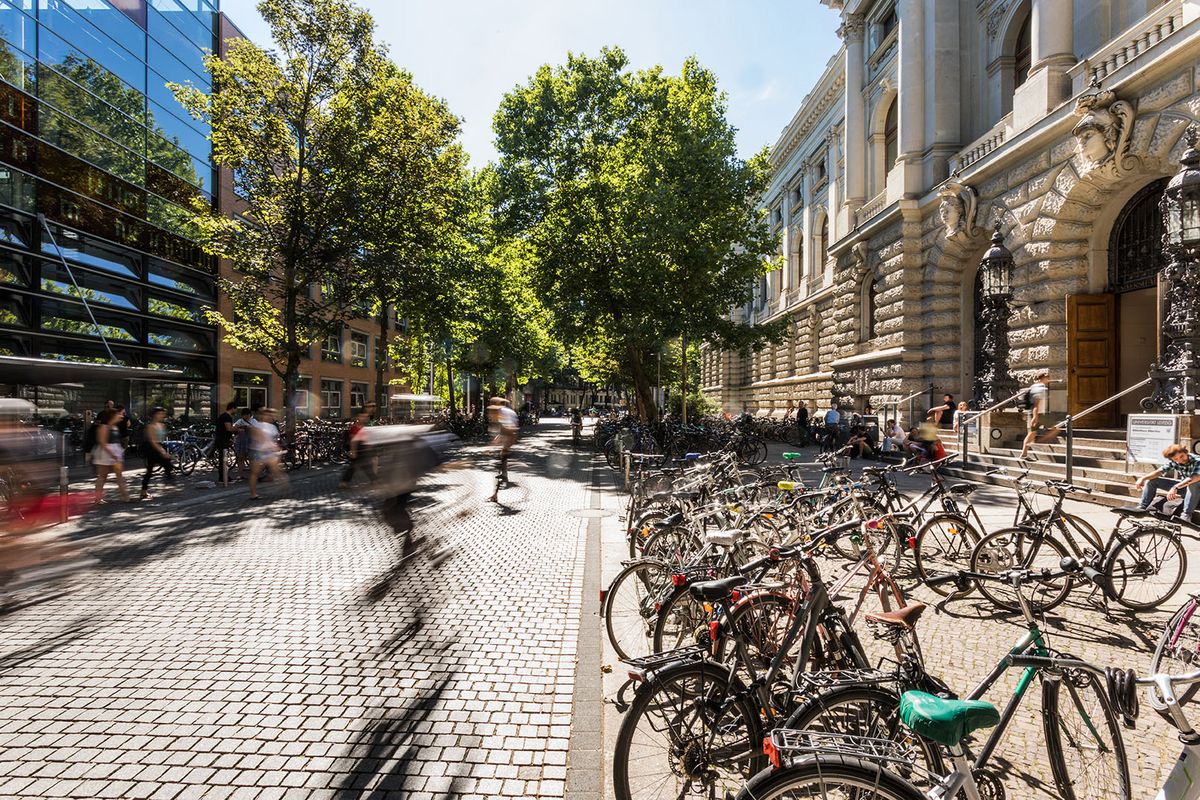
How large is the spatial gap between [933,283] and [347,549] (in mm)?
17693

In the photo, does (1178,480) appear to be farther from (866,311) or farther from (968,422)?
(866,311)

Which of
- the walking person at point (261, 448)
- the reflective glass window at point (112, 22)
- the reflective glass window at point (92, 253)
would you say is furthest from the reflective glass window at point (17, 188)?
the walking person at point (261, 448)

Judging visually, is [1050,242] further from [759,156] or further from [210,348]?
[210,348]

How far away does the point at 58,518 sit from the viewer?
6.88m

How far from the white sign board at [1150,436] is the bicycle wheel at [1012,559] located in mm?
5615

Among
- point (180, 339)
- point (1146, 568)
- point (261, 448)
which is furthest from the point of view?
point (180, 339)

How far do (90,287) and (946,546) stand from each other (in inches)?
1028

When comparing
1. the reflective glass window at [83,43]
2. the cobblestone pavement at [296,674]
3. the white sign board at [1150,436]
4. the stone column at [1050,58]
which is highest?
the reflective glass window at [83,43]

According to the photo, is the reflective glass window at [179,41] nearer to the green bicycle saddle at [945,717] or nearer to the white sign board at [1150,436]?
the green bicycle saddle at [945,717]

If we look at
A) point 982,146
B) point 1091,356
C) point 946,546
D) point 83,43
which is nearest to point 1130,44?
point 982,146

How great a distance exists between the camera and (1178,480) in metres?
6.91

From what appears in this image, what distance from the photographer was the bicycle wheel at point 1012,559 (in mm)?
4953

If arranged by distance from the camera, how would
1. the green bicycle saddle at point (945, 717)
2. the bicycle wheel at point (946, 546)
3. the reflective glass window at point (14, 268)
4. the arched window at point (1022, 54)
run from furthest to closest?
the reflective glass window at point (14, 268)
the arched window at point (1022, 54)
the bicycle wheel at point (946, 546)
the green bicycle saddle at point (945, 717)

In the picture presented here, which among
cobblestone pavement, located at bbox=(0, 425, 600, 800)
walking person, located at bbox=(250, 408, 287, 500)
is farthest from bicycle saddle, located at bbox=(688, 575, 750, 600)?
walking person, located at bbox=(250, 408, 287, 500)
